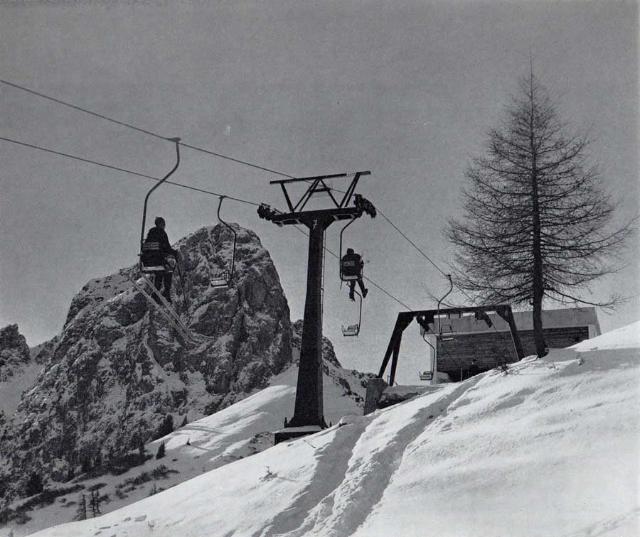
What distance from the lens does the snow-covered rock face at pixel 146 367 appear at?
157 m

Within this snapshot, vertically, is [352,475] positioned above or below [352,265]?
below

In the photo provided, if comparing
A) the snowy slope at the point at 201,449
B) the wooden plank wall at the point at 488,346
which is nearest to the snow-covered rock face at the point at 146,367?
the snowy slope at the point at 201,449

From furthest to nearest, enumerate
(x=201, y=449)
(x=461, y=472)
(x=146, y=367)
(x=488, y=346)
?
(x=146, y=367)
(x=488, y=346)
(x=201, y=449)
(x=461, y=472)

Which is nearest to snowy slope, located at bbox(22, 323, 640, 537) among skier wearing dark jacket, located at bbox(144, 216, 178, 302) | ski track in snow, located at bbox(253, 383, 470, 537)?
ski track in snow, located at bbox(253, 383, 470, 537)

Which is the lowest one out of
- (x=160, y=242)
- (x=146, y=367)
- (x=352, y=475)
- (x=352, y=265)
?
(x=352, y=475)

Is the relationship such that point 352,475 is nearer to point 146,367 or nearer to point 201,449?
point 201,449

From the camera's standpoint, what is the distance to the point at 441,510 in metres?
6.34

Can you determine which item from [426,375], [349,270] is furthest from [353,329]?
[426,375]

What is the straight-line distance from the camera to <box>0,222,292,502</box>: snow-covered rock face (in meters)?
157

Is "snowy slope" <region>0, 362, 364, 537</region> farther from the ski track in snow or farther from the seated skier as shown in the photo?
the ski track in snow

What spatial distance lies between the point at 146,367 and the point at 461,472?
171m

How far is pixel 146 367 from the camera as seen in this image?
171375 millimetres

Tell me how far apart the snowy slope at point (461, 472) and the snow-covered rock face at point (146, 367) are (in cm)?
14076

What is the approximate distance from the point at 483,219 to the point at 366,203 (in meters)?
2.55
